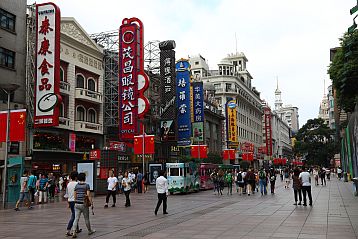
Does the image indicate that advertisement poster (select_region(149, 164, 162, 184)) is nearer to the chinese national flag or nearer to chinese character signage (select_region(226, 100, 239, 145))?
the chinese national flag

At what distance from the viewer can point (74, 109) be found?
38.2 m

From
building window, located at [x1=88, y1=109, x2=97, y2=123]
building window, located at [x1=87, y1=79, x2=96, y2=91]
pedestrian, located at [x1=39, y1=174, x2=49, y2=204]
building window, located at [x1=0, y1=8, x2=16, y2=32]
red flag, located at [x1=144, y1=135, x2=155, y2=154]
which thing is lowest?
pedestrian, located at [x1=39, y1=174, x2=49, y2=204]

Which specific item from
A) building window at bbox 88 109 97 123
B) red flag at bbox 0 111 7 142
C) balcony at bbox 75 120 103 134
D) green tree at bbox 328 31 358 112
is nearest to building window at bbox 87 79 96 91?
building window at bbox 88 109 97 123

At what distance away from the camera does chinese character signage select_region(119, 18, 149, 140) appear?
38.2 meters

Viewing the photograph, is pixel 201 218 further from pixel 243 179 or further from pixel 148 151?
pixel 148 151

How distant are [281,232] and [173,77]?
3913 cm

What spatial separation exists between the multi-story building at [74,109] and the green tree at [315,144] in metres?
47.7

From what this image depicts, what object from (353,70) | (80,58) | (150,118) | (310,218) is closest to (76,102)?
(80,58)

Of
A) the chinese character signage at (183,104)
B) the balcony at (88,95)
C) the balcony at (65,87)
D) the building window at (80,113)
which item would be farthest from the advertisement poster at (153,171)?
the balcony at (65,87)

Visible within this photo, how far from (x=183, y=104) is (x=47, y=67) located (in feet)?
70.5

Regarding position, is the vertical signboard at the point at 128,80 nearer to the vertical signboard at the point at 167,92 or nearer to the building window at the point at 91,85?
the building window at the point at 91,85

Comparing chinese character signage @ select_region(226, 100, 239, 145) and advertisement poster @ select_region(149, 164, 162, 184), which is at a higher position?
chinese character signage @ select_region(226, 100, 239, 145)

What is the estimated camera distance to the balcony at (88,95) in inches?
1520

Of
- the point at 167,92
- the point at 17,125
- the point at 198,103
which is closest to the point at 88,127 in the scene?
the point at 167,92
